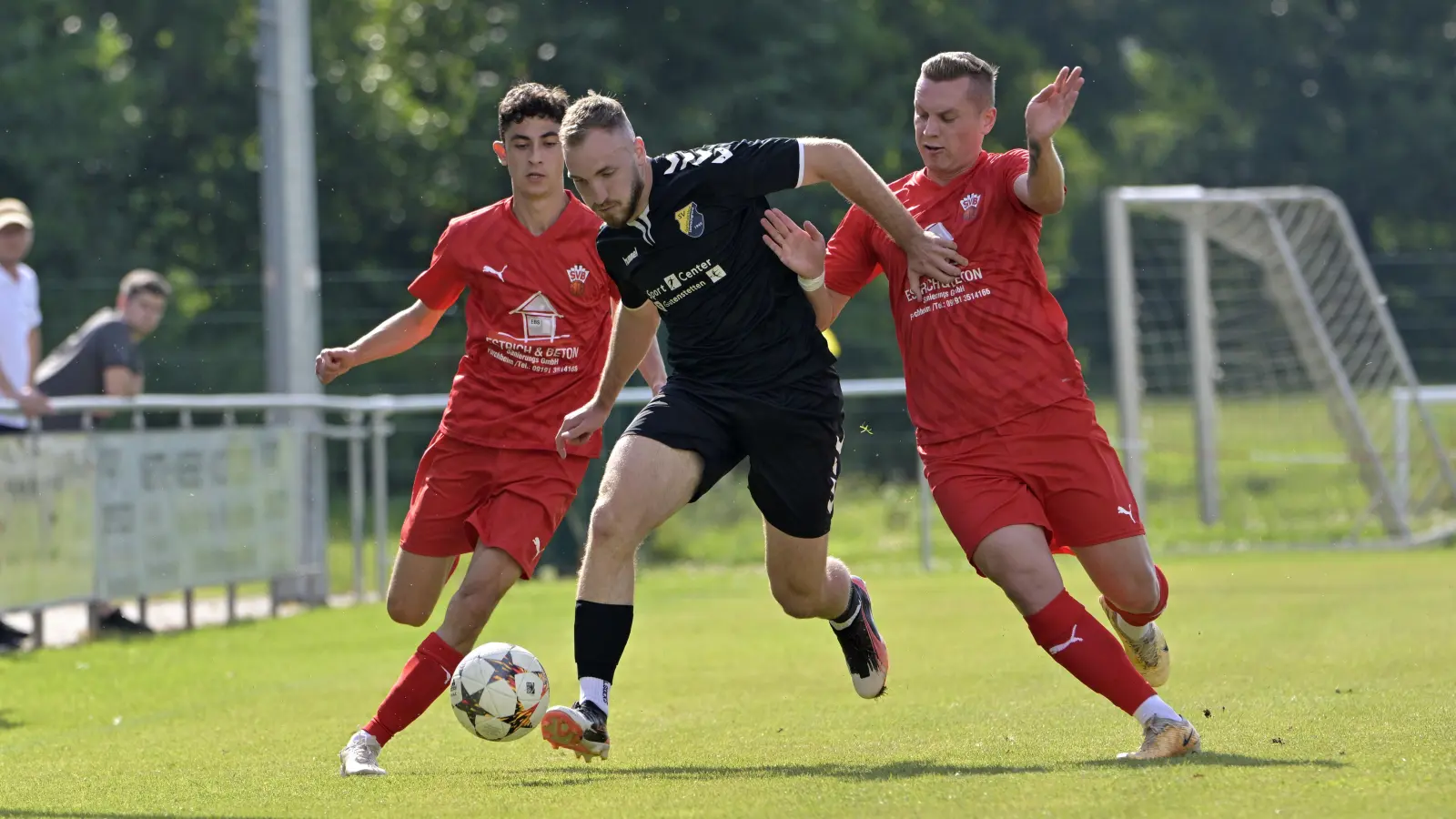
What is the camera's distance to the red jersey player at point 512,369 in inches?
266

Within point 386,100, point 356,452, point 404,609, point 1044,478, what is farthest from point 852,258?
point 386,100

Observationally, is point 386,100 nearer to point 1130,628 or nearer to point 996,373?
point 1130,628

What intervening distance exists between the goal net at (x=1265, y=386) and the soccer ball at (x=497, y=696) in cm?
1158

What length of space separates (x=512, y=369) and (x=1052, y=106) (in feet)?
6.67

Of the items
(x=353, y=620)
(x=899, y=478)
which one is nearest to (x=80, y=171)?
(x=899, y=478)

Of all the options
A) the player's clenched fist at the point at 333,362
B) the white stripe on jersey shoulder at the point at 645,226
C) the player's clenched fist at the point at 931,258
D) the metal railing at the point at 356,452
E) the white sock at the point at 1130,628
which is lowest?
the metal railing at the point at 356,452

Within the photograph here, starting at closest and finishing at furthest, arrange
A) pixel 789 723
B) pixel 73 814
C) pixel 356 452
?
pixel 73 814 < pixel 789 723 < pixel 356 452

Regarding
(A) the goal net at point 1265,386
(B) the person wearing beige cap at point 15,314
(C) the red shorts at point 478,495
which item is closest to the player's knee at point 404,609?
(C) the red shorts at point 478,495

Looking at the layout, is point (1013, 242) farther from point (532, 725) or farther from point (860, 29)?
point (860, 29)

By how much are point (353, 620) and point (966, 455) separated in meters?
7.61

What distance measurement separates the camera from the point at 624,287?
633 cm

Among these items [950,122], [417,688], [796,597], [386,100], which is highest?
[386,100]

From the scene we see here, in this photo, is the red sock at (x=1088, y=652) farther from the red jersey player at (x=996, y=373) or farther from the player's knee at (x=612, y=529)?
the player's knee at (x=612, y=529)

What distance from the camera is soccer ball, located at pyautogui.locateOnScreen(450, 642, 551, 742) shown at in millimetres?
6062
